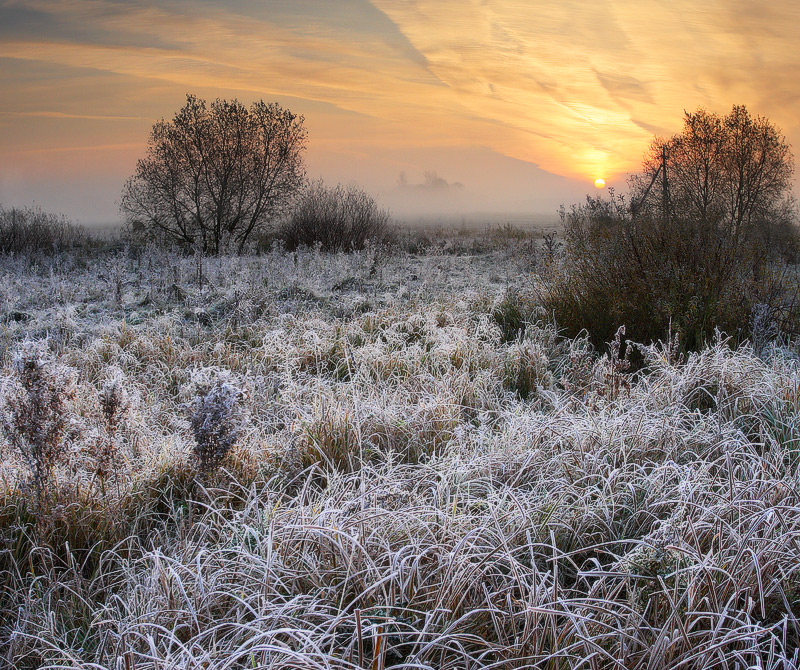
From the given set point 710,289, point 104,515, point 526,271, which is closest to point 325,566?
point 104,515

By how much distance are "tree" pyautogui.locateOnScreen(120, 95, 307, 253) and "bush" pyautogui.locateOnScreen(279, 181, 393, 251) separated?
21.2 inches

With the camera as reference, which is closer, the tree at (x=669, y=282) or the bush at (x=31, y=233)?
the tree at (x=669, y=282)

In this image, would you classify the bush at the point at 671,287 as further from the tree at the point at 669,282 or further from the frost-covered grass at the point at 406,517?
the frost-covered grass at the point at 406,517

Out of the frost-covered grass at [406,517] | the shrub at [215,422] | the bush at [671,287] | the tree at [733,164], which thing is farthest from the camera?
the tree at [733,164]

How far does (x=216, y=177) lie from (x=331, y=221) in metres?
3.25

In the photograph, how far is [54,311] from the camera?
712 cm

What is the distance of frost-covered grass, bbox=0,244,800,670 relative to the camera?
1896 mm

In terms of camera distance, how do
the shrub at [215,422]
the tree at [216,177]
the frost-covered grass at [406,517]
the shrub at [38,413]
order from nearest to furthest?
1. the frost-covered grass at [406,517]
2. the shrub at [38,413]
3. the shrub at [215,422]
4. the tree at [216,177]

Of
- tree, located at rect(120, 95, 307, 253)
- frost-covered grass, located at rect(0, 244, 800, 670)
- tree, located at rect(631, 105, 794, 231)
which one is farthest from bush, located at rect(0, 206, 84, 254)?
tree, located at rect(631, 105, 794, 231)

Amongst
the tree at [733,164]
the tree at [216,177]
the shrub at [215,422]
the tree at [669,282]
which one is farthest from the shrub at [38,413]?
the tree at [733,164]

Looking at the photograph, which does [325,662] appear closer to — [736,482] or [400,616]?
[400,616]

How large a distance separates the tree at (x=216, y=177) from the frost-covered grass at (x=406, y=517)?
34.6 ft

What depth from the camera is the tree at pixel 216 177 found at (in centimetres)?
1492

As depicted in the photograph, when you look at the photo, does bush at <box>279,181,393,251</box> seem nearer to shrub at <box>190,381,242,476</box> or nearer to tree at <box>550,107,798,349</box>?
tree at <box>550,107,798,349</box>
